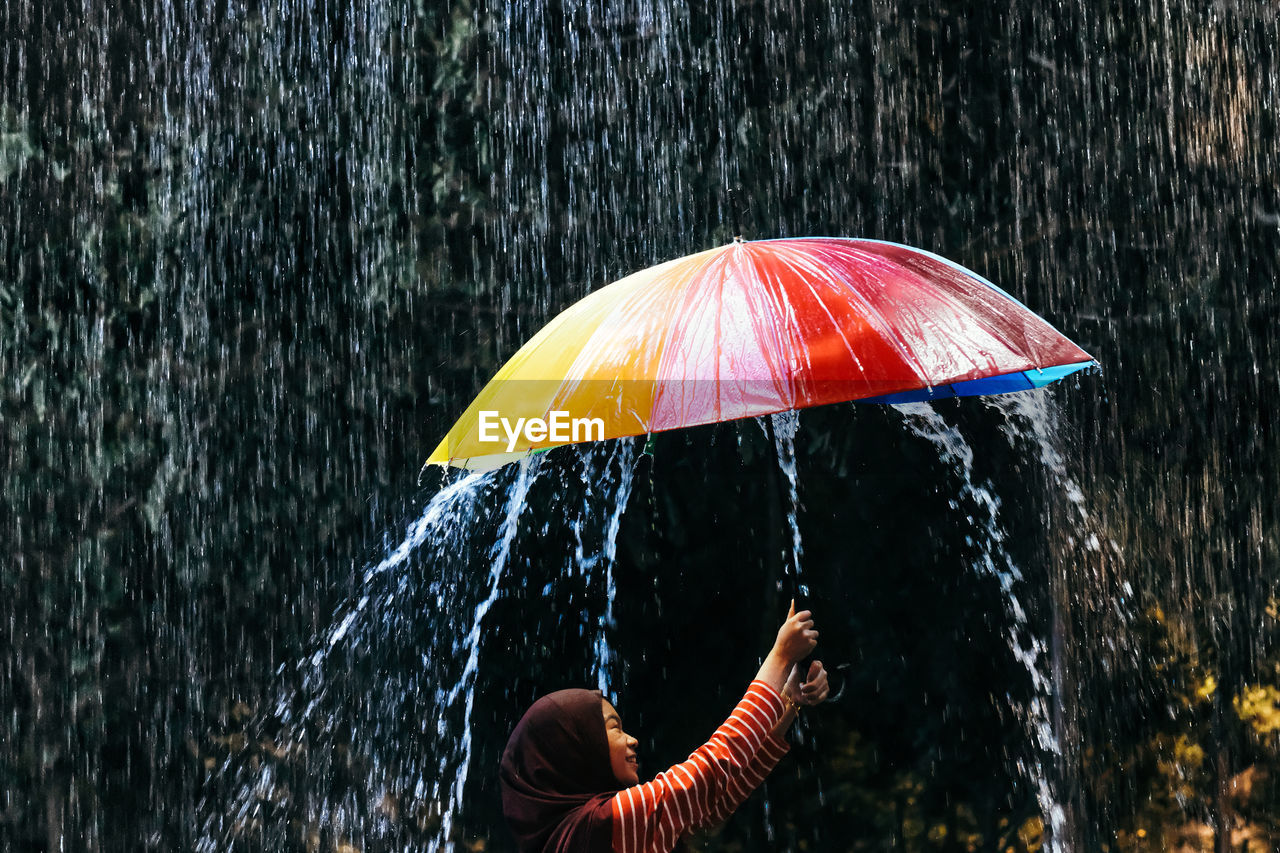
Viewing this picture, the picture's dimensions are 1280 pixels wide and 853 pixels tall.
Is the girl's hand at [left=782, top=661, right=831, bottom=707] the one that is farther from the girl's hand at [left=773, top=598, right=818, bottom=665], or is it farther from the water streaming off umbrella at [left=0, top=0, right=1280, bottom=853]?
the water streaming off umbrella at [left=0, top=0, right=1280, bottom=853]

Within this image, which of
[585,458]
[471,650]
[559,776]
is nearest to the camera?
[559,776]

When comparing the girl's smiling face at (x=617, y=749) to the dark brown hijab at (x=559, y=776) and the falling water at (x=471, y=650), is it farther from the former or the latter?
the falling water at (x=471, y=650)

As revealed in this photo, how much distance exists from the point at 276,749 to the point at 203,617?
0.76 meters

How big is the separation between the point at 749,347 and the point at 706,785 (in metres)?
0.87

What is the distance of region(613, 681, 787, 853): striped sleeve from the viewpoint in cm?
228

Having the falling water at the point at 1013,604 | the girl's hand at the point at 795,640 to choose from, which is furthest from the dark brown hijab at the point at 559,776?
the falling water at the point at 1013,604

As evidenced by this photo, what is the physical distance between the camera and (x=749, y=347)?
2.40 metres

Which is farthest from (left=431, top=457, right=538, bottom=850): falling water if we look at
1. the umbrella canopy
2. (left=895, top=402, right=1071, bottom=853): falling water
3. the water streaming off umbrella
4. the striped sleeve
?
the striped sleeve

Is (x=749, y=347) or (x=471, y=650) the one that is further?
(x=471, y=650)

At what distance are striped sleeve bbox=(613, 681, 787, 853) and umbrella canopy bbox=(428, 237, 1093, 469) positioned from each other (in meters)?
0.60

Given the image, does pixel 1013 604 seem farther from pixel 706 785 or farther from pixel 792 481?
pixel 706 785

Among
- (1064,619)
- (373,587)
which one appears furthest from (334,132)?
(1064,619)

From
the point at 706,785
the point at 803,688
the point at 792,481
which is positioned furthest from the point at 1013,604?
the point at 706,785

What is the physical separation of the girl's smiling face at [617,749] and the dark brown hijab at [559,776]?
18 millimetres
